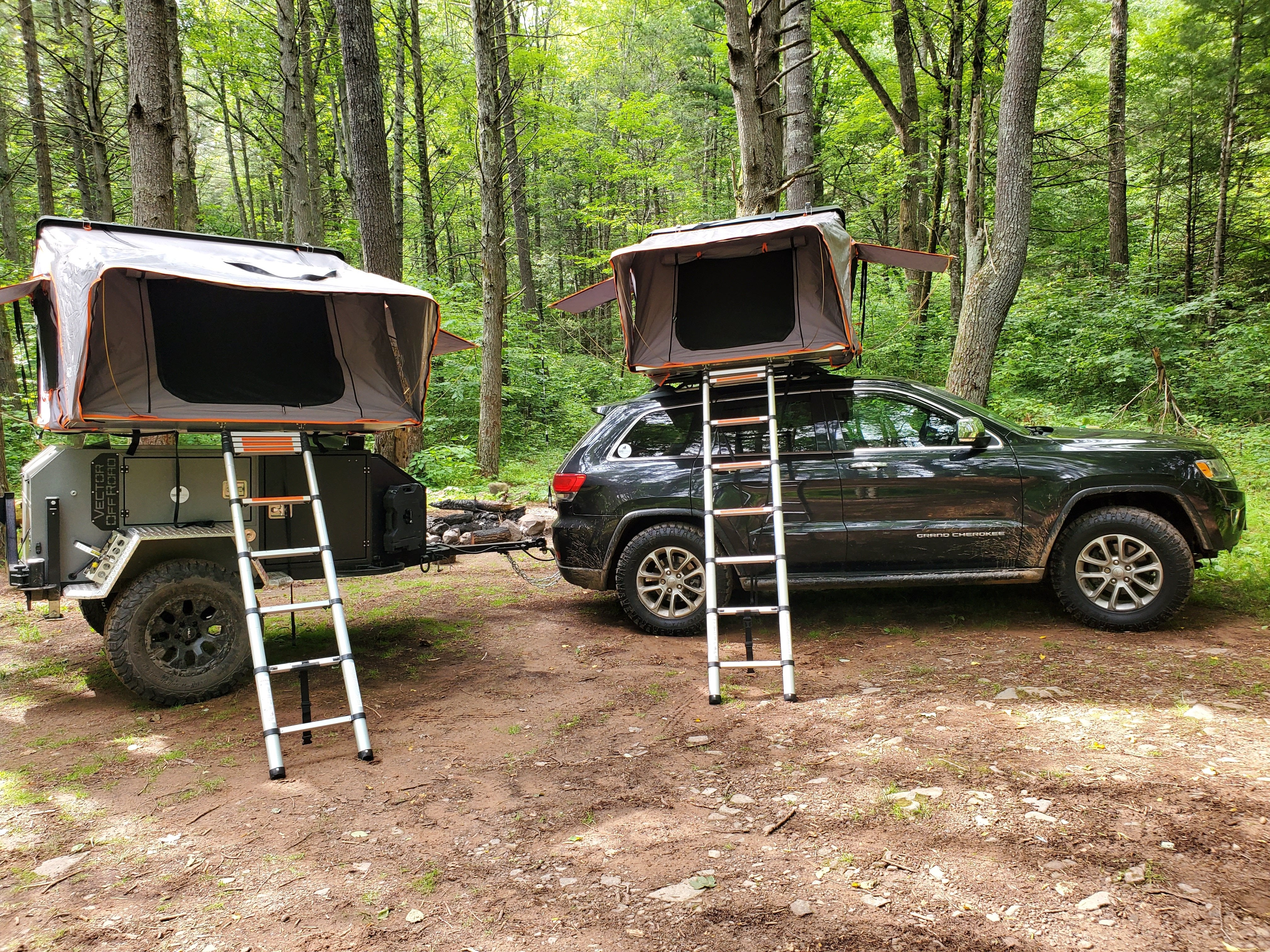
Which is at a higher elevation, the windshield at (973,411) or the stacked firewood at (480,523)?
the windshield at (973,411)

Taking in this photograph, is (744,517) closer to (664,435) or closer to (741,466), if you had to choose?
(741,466)

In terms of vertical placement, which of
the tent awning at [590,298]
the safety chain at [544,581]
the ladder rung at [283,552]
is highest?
the tent awning at [590,298]

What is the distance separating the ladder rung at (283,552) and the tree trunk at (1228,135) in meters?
17.1

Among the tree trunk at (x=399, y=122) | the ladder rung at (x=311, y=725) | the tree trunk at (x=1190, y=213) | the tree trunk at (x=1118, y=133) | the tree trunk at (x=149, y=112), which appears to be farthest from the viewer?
the tree trunk at (x=399, y=122)

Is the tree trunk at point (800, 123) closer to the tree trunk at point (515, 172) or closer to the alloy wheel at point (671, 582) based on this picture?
the tree trunk at point (515, 172)

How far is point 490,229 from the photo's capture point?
484 inches

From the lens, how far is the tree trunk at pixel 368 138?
8438 millimetres

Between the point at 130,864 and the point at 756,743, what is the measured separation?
2.78 meters

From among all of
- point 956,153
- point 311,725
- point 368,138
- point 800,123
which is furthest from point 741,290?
point 956,153

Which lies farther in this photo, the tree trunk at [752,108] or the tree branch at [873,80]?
the tree branch at [873,80]

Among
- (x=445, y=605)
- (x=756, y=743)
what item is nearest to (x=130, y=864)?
(x=756, y=743)

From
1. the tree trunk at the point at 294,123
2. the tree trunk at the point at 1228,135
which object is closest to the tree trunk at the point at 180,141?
the tree trunk at the point at 294,123

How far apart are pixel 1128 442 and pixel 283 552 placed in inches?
225

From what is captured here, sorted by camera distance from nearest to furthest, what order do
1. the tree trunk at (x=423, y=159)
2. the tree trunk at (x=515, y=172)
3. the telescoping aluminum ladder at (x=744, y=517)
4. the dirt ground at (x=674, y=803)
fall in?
1. the dirt ground at (x=674, y=803)
2. the telescoping aluminum ladder at (x=744, y=517)
3. the tree trunk at (x=515, y=172)
4. the tree trunk at (x=423, y=159)
